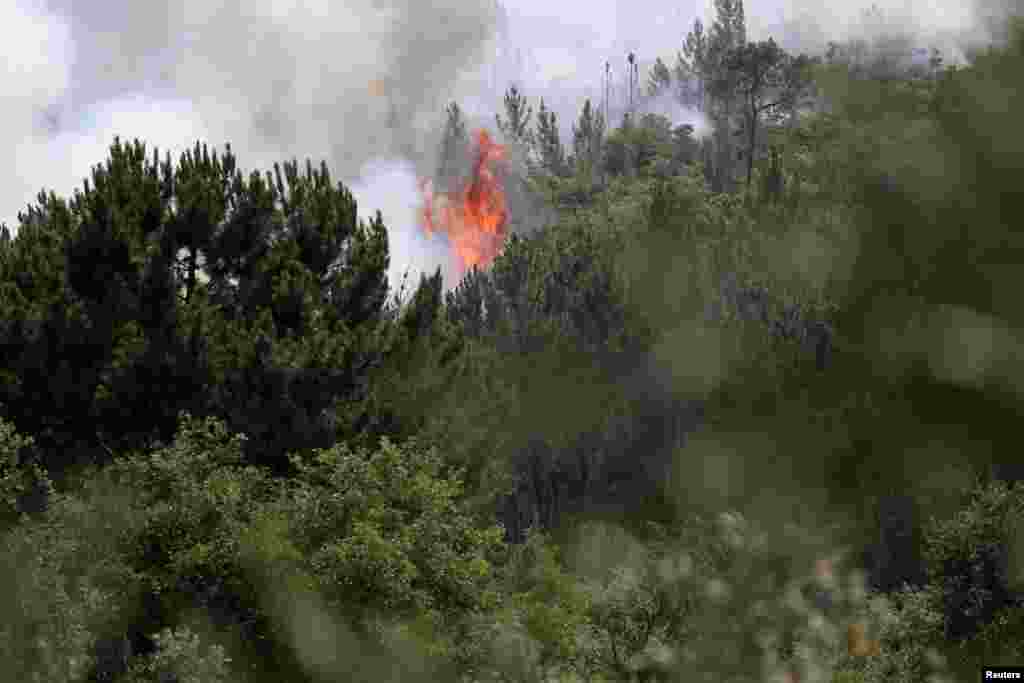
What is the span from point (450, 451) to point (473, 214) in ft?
276

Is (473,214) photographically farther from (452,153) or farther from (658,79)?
(658,79)

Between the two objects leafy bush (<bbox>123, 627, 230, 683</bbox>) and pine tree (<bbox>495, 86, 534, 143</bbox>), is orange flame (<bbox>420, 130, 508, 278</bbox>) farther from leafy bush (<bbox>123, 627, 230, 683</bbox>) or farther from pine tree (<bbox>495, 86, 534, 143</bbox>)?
leafy bush (<bbox>123, 627, 230, 683</bbox>)

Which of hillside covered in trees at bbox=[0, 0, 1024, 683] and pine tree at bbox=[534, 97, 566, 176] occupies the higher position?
pine tree at bbox=[534, 97, 566, 176]

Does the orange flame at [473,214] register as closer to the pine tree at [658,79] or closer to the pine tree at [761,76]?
the pine tree at [761,76]

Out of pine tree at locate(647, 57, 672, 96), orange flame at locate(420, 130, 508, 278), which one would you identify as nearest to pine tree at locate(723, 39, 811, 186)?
orange flame at locate(420, 130, 508, 278)

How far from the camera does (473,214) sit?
11400 cm

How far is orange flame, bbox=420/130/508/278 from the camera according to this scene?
364 feet

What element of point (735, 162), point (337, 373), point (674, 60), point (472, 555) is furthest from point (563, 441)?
point (674, 60)

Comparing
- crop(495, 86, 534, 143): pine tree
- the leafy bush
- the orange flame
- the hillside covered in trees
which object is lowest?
the leafy bush

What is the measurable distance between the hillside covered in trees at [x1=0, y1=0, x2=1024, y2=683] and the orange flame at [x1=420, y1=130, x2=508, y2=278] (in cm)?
6412

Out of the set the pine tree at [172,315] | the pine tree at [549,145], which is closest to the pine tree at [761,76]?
the pine tree at [549,145]

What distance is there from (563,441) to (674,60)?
114 metres

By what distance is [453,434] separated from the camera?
31641mm

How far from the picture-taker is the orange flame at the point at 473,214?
110938 mm
